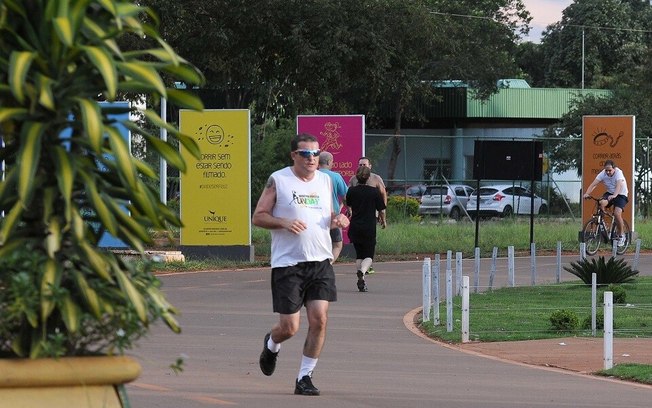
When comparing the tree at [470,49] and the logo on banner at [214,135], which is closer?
the logo on banner at [214,135]

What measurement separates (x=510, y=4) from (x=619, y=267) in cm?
5170

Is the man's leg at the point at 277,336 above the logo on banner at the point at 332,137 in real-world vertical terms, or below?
below

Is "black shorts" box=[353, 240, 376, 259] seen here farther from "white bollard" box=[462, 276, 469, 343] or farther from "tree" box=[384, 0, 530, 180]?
"tree" box=[384, 0, 530, 180]

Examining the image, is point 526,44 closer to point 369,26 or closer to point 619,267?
point 369,26

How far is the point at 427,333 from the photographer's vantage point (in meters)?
15.1

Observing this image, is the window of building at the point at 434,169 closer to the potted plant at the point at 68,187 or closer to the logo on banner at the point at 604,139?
the logo on banner at the point at 604,139

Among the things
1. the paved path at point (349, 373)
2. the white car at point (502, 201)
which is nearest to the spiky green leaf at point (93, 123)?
the paved path at point (349, 373)

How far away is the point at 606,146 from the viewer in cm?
3077

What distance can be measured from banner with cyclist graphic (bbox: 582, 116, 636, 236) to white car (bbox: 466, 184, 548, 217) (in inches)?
513

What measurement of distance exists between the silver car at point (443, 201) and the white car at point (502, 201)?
1.38 meters

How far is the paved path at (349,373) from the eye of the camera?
980 centimetres

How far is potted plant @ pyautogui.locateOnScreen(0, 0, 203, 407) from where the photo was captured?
→ 487cm

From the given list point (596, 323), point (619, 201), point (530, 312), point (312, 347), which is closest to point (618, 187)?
point (619, 201)

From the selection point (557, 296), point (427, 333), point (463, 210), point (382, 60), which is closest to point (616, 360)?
point (427, 333)
